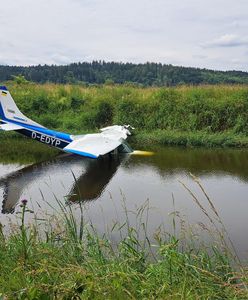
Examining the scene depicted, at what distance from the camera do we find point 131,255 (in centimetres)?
382

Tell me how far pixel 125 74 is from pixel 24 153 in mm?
40538

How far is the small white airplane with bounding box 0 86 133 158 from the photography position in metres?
10.7

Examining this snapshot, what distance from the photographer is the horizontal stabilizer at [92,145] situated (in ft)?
33.6

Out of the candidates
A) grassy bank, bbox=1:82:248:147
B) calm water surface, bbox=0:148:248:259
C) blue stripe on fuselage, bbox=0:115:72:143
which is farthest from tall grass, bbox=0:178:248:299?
grassy bank, bbox=1:82:248:147

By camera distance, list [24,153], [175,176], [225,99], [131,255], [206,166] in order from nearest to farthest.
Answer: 1. [131,255]
2. [175,176]
3. [206,166]
4. [24,153]
5. [225,99]

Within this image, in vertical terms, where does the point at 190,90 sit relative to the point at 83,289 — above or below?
above

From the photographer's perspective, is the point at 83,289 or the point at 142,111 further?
the point at 142,111

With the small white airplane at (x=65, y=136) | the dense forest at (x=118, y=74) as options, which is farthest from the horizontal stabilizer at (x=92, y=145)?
the dense forest at (x=118, y=74)

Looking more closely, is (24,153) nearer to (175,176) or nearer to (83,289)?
(175,176)

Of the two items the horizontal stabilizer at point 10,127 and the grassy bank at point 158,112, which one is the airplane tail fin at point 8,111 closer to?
the horizontal stabilizer at point 10,127

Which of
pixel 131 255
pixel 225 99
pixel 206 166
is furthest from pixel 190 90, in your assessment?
pixel 131 255

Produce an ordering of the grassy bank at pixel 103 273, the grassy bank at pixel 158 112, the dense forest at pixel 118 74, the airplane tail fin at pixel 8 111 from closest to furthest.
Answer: the grassy bank at pixel 103 273
the airplane tail fin at pixel 8 111
the grassy bank at pixel 158 112
the dense forest at pixel 118 74

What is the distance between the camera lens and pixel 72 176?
10023 mm

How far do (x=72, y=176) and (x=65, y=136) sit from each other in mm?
2293
